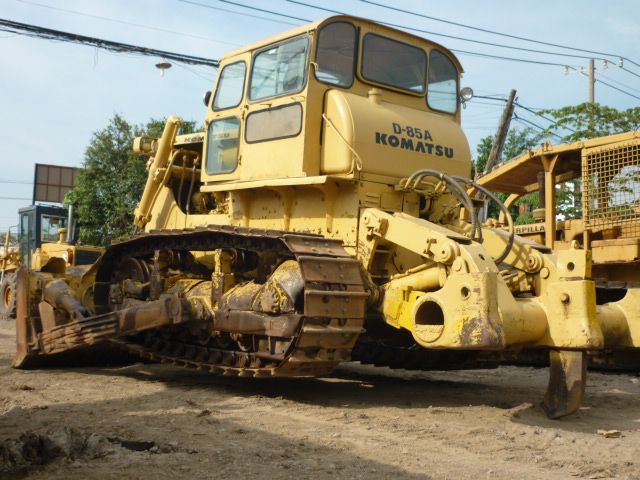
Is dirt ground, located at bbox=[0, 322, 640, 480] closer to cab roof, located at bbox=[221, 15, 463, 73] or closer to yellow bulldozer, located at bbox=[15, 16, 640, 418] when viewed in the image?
yellow bulldozer, located at bbox=[15, 16, 640, 418]

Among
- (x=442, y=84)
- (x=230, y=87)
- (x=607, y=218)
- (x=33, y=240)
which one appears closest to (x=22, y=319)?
(x=230, y=87)

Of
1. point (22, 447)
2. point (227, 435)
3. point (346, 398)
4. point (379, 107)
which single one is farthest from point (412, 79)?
point (22, 447)

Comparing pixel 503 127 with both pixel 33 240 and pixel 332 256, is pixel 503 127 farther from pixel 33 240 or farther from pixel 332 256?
pixel 332 256

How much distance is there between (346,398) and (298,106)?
2759 mm

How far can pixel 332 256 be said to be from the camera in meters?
6.61

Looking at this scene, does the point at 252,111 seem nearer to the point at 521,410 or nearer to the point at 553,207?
the point at 521,410

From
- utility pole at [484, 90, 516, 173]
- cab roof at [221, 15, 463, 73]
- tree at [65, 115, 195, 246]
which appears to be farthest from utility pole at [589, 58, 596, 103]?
cab roof at [221, 15, 463, 73]

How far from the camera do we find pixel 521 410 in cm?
657

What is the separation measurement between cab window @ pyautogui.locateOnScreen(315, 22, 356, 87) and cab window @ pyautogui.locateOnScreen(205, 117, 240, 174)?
1.16m

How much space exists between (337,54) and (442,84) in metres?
1.54

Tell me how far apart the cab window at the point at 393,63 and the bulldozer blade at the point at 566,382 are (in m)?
3.40

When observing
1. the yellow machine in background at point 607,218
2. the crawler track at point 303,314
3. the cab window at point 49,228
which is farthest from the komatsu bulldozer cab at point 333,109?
the cab window at point 49,228

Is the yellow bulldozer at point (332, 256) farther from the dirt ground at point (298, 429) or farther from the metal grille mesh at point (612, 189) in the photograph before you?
the metal grille mesh at point (612, 189)

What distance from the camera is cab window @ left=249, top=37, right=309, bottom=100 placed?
25.2ft
